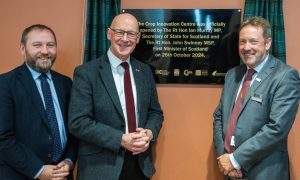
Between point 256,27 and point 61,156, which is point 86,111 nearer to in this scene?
point 61,156

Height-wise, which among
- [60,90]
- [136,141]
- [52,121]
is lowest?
[136,141]

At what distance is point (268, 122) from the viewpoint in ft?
5.93

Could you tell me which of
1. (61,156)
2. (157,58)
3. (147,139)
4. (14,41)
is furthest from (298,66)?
(14,41)

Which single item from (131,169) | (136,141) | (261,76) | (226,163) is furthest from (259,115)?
(131,169)

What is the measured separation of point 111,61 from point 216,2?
929 millimetres

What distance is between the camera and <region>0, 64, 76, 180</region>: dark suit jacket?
1.72 meters

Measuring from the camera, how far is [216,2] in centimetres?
235

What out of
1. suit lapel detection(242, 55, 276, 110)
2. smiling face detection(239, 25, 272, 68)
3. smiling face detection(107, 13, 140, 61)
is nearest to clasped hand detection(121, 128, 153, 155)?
smiling face detection(107, 13, 140, 61)

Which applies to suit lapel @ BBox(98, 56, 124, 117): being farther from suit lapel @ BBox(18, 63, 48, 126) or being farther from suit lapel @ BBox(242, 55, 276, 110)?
suit lapel @ BBox(242, 55, 276, 110)

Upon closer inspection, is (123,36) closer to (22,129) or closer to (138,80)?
(138,80)

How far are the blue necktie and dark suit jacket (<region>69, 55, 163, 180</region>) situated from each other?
11cm

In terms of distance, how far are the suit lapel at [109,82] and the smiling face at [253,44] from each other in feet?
2.61

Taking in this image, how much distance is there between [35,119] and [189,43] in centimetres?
119

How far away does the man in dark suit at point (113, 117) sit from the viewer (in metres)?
1.81
